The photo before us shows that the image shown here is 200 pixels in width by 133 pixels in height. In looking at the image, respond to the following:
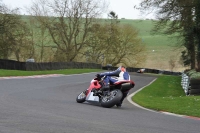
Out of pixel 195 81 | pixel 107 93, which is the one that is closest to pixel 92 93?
pixel 107 93

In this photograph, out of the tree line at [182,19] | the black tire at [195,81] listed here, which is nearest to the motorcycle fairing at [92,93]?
the black tire at [195,81]

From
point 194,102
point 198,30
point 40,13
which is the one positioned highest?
point 40,13

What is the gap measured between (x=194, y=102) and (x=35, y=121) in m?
8.20

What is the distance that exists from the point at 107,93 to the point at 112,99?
56 cm

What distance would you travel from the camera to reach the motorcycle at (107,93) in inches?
516

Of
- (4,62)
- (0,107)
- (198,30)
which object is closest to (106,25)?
(4,62)

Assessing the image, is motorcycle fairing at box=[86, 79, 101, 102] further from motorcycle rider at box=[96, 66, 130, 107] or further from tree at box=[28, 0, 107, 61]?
tree at box=[28, 0, 107, 61]

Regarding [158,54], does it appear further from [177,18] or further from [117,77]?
[117,77]

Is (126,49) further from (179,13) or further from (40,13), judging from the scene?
(179,13)

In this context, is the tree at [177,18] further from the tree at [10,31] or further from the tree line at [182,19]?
the tree at [10,31]

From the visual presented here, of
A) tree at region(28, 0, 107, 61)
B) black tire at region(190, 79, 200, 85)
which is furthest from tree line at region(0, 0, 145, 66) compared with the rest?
black tire at region(190, 79, 200, 85)

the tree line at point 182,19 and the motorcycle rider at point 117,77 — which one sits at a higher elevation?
the tree line at point 182,19

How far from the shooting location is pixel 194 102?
1509 cm

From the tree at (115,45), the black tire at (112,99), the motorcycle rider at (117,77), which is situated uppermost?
the tree at (115,45)
